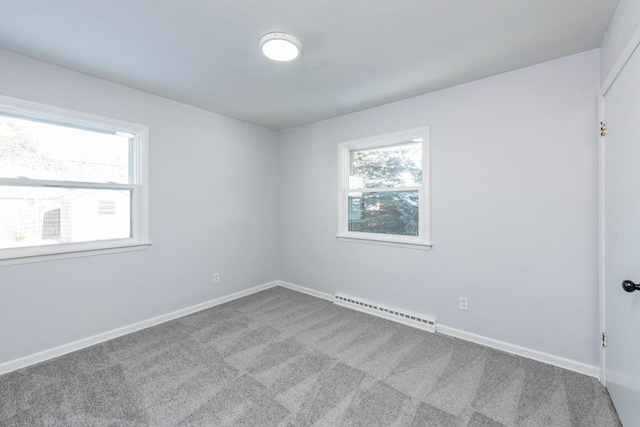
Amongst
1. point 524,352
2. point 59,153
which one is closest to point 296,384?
point 524,352

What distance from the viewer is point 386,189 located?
3242 millimetres

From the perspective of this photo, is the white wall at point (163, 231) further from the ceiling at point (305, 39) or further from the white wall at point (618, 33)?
the white wall at point (618, 33)

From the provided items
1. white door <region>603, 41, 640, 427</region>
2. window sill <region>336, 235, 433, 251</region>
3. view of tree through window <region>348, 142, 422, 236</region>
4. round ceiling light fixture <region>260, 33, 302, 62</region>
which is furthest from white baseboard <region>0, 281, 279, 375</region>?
white door <region>603, 41, 640, 427</region>

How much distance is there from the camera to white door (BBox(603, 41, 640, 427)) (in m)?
1.42

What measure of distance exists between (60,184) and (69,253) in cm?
62

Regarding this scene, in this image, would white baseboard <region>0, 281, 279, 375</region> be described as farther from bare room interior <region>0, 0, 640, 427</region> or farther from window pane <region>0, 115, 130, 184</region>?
window pane <region>0, 115, 130, 184</region>

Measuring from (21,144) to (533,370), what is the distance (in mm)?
4568

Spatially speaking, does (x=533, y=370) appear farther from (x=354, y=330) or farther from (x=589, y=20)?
(x=589, y=20)

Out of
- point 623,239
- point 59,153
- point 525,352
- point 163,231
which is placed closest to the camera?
point 623,239

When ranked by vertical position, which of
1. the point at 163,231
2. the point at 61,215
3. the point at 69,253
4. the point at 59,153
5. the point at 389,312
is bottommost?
the point at 389,312

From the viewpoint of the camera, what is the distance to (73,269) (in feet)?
8.01

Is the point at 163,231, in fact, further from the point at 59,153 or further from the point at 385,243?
the point at 385,243

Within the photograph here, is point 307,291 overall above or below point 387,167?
below

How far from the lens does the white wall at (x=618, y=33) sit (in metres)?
1.43
